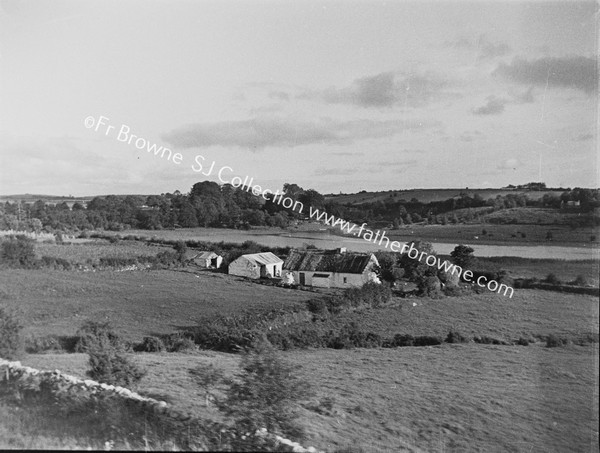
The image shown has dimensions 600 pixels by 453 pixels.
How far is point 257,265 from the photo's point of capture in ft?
10.1

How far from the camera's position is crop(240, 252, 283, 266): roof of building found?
309 cm

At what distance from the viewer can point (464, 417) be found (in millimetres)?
2631

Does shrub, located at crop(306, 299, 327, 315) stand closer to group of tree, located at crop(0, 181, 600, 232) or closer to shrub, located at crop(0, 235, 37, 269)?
group of tree, located at crop(0, 181, 600, 232)

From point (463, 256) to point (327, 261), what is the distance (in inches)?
42.7

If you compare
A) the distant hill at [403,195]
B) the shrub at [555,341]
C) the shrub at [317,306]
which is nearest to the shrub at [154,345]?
the shrub at [317,306]

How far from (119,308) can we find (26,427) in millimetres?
1087

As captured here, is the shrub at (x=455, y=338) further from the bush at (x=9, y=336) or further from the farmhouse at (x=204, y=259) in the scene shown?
the bush at (x=9, y=336)

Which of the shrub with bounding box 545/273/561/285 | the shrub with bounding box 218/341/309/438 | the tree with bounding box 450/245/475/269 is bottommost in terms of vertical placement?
the shrub with bounding box 218/341/309/438

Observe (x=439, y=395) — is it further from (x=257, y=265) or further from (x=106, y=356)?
(x=106, y=356)

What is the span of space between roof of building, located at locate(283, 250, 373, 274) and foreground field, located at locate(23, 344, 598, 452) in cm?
66

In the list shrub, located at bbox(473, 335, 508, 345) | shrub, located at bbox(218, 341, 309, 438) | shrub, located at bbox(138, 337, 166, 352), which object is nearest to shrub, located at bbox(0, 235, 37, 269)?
shrub, located at bbox(138, 337, 166, 352)

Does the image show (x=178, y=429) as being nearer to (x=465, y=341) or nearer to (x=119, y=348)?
(x=119, y=348)

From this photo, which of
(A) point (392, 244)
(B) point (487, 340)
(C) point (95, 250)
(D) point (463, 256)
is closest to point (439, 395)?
(B) point (487, 340)

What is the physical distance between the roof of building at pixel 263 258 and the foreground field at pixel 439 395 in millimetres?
759
